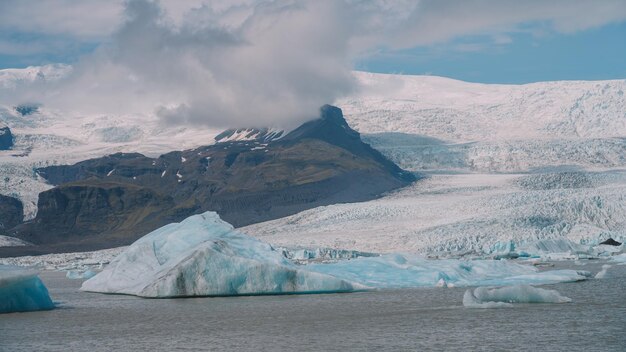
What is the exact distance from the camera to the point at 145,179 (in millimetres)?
145125

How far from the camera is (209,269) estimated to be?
24031 mm

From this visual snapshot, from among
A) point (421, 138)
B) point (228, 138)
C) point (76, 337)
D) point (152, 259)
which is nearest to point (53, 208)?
point (228, 138)

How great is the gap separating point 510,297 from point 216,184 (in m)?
107

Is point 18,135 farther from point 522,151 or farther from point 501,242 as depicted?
point 501,242

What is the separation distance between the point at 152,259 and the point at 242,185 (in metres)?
94.9

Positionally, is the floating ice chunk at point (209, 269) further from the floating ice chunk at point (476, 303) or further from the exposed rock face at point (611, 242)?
the exposed rock face at point (611, 242)

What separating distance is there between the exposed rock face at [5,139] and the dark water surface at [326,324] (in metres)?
168

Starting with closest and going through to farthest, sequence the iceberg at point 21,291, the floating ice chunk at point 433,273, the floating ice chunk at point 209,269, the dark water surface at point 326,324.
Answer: the dark water surface at point 326,324
the iceberg at point 21,291
the floating ice chunk at point 209,269
the floating ice chunk at point 433,273

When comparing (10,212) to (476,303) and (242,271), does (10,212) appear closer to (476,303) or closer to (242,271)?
(242,271)

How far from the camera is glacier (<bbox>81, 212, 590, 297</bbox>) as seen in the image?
24.2 metres

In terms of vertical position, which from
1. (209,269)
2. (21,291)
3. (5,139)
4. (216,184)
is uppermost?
(5,139)

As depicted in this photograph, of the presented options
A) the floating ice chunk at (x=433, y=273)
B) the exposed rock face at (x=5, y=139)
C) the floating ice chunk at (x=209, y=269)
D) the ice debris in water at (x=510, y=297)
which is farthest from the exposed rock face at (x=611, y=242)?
the exposed rock face at (x=5, y=139)

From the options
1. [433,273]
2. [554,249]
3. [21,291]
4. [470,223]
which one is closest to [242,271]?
[21,291]

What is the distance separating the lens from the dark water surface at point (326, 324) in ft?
52.0
